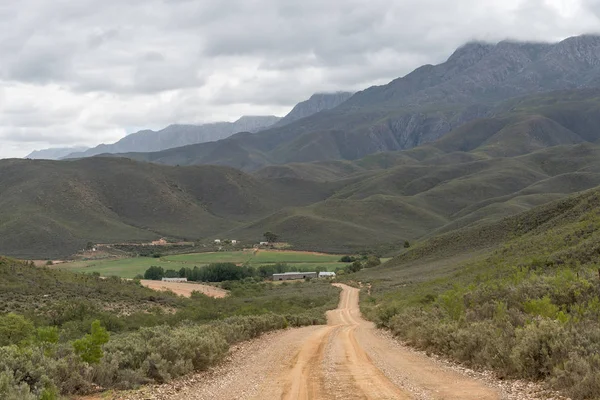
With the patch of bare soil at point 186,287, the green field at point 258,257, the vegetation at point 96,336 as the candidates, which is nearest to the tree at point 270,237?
the green field at point 258,257

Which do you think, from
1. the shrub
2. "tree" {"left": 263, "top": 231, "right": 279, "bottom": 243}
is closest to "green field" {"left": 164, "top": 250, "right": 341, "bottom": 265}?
"tree" {"left": 263, "top": 231, "right": 279, "bottom": 243}

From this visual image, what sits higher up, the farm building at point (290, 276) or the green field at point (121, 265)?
the green field at point (121, 265)

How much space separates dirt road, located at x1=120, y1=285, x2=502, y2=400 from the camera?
456 inches

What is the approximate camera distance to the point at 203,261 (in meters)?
113

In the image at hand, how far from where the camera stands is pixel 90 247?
131 meters

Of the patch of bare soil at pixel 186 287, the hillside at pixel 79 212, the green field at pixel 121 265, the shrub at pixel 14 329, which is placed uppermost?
the hillside at pixel 79 212

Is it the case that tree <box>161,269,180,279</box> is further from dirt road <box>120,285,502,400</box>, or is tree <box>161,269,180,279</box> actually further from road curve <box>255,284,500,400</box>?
road curve <box>255,284,500,400</box>

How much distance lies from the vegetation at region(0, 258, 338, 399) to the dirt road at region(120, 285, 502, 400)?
760 millimetres

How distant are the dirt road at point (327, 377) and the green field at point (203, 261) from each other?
83.4 m

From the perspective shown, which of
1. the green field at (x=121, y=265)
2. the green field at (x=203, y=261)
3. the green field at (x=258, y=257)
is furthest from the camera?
the green field at (x=258, y=257)

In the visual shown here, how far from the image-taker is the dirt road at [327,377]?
456 inches

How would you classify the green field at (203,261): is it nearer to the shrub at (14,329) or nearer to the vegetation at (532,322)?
the shrub at (14,329)

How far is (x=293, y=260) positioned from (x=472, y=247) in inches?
2157

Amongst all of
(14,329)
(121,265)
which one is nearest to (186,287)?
(121,265)
